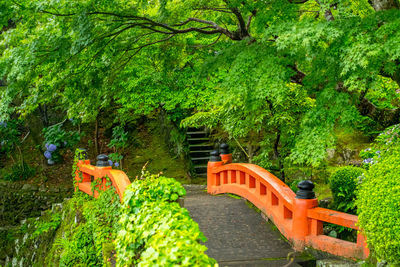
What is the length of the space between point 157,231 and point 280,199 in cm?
359

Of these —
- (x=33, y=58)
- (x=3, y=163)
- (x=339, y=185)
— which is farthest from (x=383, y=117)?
(x=3, y=163)

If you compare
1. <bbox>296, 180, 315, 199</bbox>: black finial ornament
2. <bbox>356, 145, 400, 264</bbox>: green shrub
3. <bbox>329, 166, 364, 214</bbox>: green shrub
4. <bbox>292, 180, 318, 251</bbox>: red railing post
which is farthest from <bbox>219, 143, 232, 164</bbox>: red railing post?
<bbox>356, 145, 400, 264</bbox>: green shrub

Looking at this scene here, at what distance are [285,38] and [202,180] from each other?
10199 mm

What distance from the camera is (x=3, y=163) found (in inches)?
650

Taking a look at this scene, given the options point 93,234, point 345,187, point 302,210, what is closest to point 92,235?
point 93,234

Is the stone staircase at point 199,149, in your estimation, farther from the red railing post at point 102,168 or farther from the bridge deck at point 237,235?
the red railing post at point 102,168

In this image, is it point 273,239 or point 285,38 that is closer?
point 285,38

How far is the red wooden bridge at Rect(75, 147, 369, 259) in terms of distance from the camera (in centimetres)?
540

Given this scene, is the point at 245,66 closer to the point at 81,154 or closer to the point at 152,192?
the point at 152,192

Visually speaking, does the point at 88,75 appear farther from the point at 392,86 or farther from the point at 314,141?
the point at 392,86

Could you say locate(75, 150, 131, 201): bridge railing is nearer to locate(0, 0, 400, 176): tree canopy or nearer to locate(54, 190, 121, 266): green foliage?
locate(54, 190, 121, 266): green foliage

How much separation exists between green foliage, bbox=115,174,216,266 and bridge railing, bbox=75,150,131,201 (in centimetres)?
202

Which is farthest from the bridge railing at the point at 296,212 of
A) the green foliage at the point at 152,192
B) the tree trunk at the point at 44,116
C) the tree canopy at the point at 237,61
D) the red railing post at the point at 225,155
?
the tree trunk at the point at 44,116

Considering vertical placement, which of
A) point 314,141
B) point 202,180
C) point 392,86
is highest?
point 392,86
